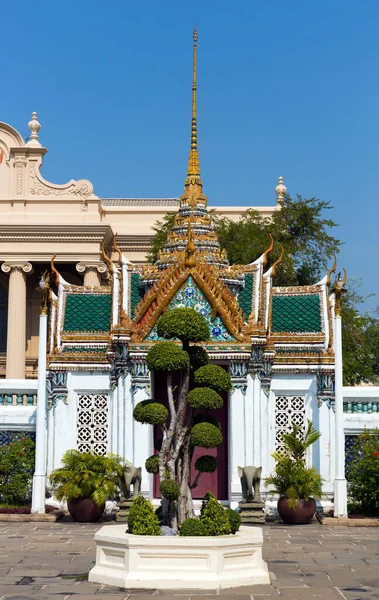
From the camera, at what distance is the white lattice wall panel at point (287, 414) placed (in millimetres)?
18438

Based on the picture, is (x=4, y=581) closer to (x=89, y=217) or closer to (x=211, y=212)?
(x=211, y=212)

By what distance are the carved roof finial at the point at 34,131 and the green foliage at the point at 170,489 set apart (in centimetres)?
3236

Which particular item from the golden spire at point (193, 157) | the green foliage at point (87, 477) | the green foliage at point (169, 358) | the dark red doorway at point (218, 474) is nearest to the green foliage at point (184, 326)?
the green foliage at point (169, 358)

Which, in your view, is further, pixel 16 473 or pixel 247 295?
pixel 247 295

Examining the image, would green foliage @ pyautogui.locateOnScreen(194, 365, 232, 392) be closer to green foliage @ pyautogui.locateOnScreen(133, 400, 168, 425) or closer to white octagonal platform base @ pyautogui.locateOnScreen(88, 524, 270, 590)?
green foliage @ pyautogui.locateOnScreen(133, 400, 168, 425)

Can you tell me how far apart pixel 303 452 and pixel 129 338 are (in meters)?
3.55

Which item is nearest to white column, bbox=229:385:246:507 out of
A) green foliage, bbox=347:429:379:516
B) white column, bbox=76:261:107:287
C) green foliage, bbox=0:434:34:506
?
green foliage, bbox=347:429:379:516

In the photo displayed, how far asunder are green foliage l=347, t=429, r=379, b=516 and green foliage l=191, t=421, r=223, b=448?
570cm

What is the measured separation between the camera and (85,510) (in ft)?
55.9

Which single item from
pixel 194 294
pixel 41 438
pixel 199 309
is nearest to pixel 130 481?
pixel 41 438

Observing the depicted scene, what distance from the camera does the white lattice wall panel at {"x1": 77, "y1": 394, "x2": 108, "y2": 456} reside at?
18.7 metres

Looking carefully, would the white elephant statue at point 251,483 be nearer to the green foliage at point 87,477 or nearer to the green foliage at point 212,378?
the green foliage at point 87,477

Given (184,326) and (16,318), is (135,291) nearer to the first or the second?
(184,326)

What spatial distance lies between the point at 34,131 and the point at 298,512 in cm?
2937
